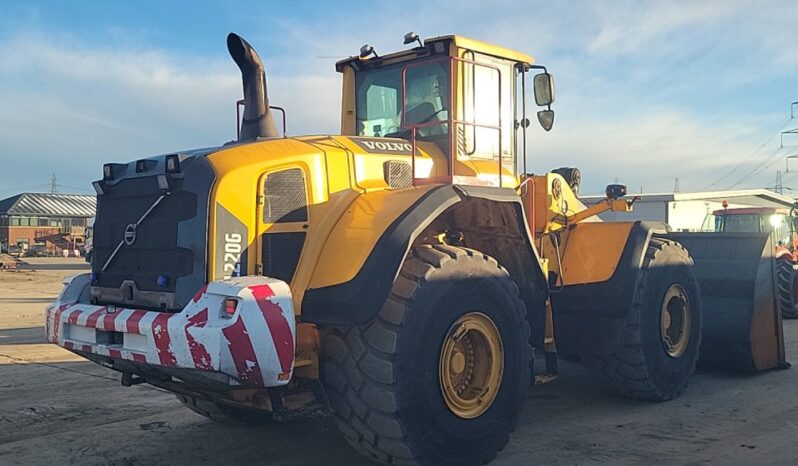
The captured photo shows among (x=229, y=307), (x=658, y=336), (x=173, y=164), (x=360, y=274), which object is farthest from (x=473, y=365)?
(x=658, y=336)

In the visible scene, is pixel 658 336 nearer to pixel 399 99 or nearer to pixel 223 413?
pixel 399 99

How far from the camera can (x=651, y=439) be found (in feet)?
17.9

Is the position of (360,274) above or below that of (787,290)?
Result: above

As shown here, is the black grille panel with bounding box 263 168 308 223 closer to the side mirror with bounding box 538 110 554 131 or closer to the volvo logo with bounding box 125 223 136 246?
the volvo logo with bounding box 125 223 136 246

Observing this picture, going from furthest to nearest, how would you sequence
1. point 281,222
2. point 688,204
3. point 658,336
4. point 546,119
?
1. point 688,204
2. point 658,336
3. point 546,119
4. point 281,222

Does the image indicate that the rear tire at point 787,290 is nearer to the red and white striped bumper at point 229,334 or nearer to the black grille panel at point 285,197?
the black grille panel at point 285,197

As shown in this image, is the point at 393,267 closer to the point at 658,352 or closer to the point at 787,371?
the point at 658,352

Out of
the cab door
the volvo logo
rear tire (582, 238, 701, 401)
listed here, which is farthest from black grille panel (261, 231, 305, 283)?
rear tire (582, 238, 701, 401)

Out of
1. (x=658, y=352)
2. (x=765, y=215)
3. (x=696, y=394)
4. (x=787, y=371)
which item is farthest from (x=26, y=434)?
(x=765, y=215)

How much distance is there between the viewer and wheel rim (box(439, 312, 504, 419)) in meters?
4.68

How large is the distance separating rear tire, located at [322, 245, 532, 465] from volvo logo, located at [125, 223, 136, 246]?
137 centimetres

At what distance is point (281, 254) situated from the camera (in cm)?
444

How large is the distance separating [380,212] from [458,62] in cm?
171

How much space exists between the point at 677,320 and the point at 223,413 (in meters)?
4.35
